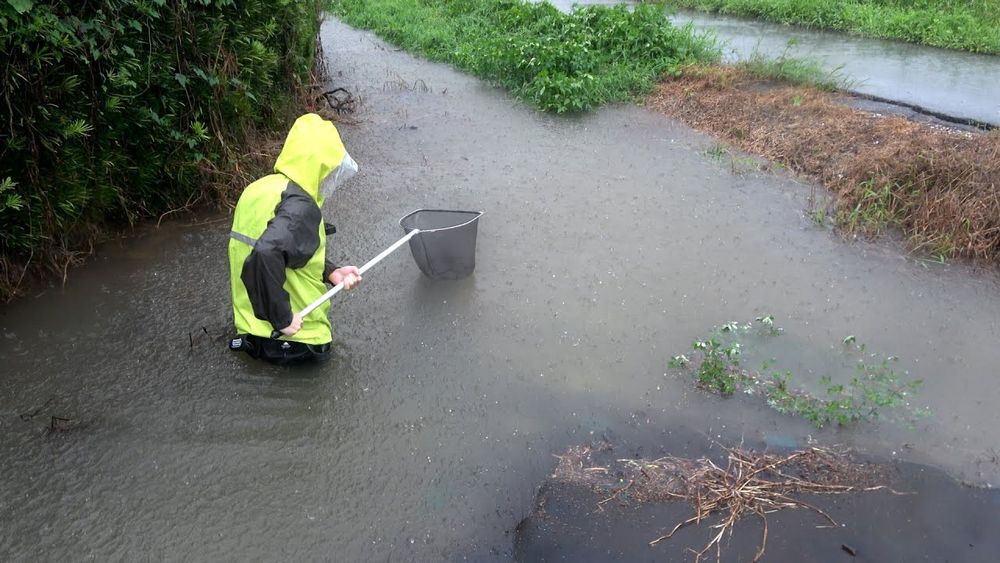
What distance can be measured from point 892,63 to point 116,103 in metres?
7.82

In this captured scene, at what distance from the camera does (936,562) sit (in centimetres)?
270

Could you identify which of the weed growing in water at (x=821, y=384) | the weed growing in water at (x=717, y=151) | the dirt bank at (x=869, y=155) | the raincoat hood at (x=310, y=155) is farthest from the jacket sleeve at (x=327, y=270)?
the weed growing in water at (x=717, y=151)

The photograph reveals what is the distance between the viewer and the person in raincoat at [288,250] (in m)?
3.09

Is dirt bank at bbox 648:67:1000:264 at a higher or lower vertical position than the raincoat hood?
lower

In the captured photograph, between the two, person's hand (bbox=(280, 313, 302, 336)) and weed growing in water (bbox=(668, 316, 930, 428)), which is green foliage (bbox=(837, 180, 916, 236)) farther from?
person's hand (bbox=(280, 313, 302, 336))

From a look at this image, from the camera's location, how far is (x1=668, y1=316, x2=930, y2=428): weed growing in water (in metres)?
3.34

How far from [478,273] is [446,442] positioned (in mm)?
1406

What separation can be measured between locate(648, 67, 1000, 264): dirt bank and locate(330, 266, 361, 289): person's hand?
10.6ft

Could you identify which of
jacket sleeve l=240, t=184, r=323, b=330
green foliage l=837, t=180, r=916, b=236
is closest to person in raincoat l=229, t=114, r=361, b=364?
jacket sleeve l=240, t=184, r=323, b=330

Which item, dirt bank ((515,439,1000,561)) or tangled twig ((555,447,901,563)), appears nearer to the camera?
dirt bank ((515,439,1000,561))

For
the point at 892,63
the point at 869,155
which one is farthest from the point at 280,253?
the point at 892,63

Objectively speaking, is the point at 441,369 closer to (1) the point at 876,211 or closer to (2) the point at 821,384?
(2) the point at 821,384

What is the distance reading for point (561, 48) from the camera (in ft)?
23.4

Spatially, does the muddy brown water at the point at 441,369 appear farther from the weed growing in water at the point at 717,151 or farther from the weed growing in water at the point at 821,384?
the weed growing in water at the point at 717,151
